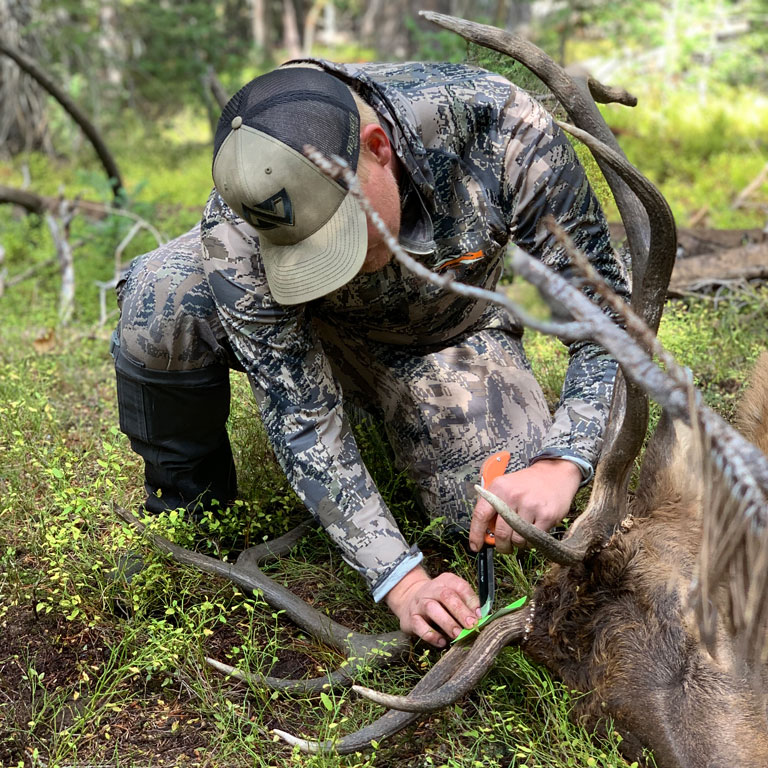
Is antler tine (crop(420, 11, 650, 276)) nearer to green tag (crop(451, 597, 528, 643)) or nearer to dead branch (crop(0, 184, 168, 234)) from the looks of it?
green tag (crop(451, 597, 528, 643))

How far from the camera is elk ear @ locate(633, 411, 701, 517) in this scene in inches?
94.0

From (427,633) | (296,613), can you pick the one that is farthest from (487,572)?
(296,613)

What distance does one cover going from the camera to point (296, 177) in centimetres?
243

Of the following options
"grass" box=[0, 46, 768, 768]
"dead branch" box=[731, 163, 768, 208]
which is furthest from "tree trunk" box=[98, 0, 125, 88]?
"grass" box=[0, 46, 768, 768]

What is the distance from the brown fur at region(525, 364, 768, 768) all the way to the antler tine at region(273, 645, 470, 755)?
0.78 ft

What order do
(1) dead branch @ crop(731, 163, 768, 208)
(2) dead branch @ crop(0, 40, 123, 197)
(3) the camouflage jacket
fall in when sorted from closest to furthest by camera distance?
(3) the camouflage jacket → (2) dead branch @ crop(0, 40, 123, 197) → (1) dead branch @ crop(731, 163, 768, 208)

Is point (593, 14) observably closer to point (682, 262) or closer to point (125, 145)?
point (125, 145)

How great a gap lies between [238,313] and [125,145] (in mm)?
11642

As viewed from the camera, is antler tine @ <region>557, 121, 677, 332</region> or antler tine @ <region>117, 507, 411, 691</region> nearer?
antler tine @ <region>557, 121, 677, 332</region>

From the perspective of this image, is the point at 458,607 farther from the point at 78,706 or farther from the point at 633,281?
the point at 78,706

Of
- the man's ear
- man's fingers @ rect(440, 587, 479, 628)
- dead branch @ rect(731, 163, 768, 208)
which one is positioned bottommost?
dead branch @ rect(731, 163, 768, 208)

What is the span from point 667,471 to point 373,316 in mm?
1321

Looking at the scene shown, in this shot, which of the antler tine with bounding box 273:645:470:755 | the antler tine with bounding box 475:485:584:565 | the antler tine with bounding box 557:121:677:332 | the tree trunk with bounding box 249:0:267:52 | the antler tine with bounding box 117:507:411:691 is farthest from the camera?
the tree trunk with bounding box 249:0:267:52

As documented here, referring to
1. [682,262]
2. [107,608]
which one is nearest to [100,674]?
[107,608]
